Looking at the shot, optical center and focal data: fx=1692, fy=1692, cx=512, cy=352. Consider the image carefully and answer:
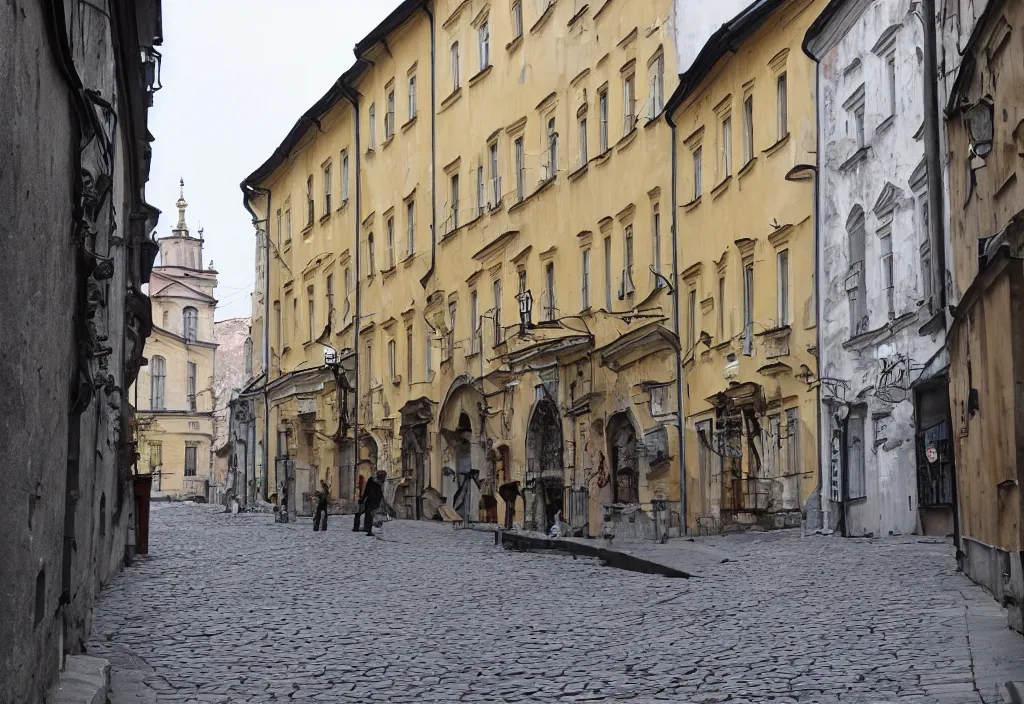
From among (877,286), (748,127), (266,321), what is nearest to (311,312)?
(266,321)

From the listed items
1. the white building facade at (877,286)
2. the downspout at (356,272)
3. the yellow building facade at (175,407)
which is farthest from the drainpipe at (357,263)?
the yellow building facade at (175,407)

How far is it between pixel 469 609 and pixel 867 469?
10734 millimetres

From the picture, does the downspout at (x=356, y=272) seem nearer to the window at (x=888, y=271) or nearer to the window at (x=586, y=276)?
the window at (x=586, y=276)

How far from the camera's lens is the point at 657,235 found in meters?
32.4

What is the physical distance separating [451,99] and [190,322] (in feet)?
194

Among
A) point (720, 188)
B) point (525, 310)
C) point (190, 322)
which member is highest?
point (190, 322)

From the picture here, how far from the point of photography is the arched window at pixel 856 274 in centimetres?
2503

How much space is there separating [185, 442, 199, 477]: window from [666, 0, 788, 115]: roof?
64265 mm

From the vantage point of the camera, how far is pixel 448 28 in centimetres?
4306

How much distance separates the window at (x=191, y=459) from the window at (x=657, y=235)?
62.3 metres

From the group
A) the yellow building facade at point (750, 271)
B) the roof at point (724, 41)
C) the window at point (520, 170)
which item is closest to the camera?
→ the yellow building facade at point (750, 271)

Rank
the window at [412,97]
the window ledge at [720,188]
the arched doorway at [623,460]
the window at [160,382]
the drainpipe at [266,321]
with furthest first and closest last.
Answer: the window at [160,382] < the drainpipe at [266,321] < the window at [412,97] < the arched doorway at [623,460] < the window ledge at [720,188]

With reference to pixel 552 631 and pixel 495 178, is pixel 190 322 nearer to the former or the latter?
pixel 495 178

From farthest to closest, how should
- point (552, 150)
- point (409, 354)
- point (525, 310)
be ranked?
point (409, 354), point (552, 150), point (525, 310)
